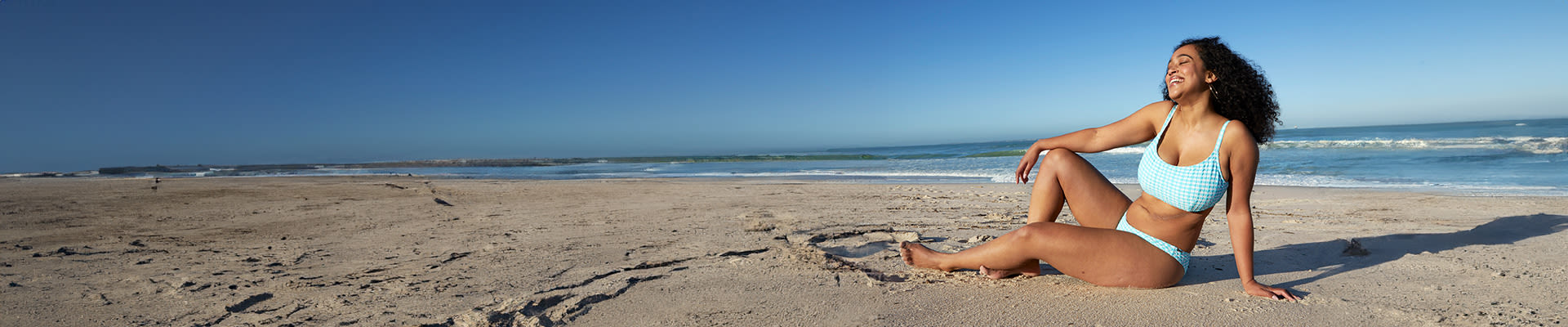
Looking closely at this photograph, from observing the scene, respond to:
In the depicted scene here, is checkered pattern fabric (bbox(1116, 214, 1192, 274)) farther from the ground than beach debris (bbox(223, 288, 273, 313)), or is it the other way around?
checkered pattern fabric (bbox(1116, 214, 1192, 274))

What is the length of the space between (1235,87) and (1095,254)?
74 centimetres

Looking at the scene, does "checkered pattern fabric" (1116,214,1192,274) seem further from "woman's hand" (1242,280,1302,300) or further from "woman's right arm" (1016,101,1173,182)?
"woman's right arm" (1016,101,1173,182)

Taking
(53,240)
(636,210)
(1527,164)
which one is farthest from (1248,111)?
(1527,164)

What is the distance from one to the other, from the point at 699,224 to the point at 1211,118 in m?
3.25

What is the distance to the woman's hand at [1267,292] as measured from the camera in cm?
235

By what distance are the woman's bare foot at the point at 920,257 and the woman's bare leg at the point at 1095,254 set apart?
1.13 ft

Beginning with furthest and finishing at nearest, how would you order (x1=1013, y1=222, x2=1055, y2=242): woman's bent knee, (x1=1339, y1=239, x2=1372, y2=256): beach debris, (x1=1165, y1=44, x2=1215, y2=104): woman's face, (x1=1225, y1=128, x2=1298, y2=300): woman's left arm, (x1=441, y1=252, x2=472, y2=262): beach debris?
(x1=441, y1=252, x2=472, y2=262): beach debris, (x1=1339, y1=239, x2=1372, y2=256): beach debris, (x1=1013, y1=222, x2=1055, y2=242): woman's bent knee, (x1=1165, y1=44, x2=1215, y2=104): woman's face, (x1=1225, y1=128, x2=1298, y2=300): woman's left arm

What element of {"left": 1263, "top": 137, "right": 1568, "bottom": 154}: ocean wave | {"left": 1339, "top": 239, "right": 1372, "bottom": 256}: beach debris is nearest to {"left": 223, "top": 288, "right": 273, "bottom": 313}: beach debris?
{"left": 1339, "top": 239, "right": 1372, "bottom": 256}: beach debris

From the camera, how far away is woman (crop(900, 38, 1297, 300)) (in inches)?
89.0

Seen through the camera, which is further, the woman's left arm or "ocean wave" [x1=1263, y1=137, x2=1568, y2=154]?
"ocean wave" [x1=1263, y1=137, x2=1568, y2=154]

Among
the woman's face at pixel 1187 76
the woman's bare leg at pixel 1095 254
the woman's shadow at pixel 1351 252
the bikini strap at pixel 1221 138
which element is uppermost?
the woman's face at pixel 1187 76

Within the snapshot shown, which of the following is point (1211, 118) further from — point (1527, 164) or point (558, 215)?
point (1527, 164)

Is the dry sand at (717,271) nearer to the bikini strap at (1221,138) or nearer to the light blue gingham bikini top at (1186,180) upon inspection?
the light blue gingham bikini top at (1186,180)

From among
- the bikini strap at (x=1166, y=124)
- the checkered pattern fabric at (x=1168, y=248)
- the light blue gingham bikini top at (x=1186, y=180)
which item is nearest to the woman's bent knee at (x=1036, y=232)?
the checkered pattern fabric at (x=1168, y=248)
